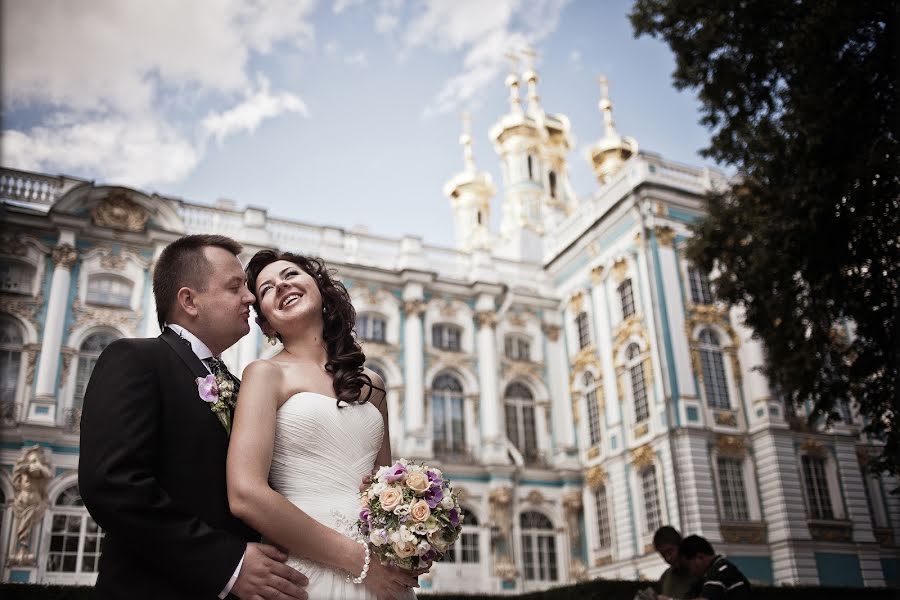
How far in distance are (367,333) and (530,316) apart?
5237mm

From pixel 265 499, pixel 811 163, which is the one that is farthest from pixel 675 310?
pixel 265 499

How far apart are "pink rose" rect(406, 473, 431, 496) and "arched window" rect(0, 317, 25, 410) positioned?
19.2 metres

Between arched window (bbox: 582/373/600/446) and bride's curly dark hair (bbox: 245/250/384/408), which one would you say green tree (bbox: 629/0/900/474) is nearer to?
bride's curly dark hair (bbox: 245/250/384/408)

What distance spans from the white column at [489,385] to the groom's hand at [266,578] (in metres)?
20.1

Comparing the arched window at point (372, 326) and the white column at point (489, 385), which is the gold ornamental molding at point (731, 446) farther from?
the arched window at point (372, 326)

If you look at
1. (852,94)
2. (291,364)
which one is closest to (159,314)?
(291,364)

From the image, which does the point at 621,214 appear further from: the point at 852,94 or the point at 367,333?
the point at 852,94

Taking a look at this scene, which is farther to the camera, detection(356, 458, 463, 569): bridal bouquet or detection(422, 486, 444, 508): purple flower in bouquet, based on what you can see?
detection(422, 486, 444, 508): purple flower in bouquet

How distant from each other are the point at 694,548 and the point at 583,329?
18252mm

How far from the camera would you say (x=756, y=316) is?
37.7 ft

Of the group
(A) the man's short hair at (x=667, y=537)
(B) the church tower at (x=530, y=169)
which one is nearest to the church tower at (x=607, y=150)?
(B) the church tower at (x=530, y=169)

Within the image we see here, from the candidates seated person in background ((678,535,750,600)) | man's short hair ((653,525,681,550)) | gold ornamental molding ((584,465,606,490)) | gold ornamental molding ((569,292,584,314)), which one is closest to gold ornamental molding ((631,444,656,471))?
gold ornamental molding ((584,465,606,490))

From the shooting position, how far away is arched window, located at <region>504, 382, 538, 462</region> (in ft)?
77.7

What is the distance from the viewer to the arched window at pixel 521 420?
23.7 m
